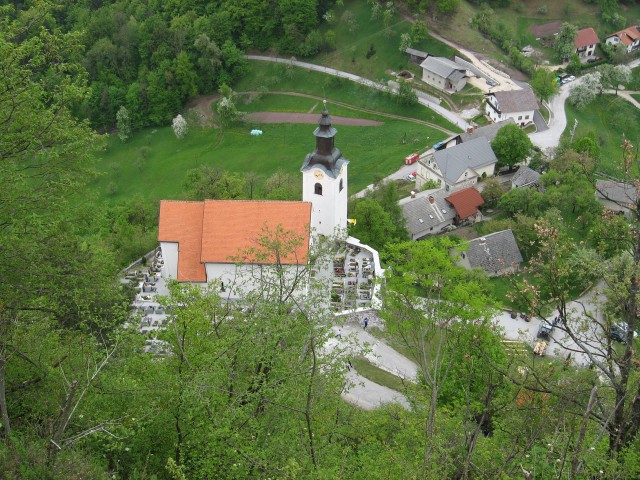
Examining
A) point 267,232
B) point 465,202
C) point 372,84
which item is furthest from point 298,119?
point 267,232

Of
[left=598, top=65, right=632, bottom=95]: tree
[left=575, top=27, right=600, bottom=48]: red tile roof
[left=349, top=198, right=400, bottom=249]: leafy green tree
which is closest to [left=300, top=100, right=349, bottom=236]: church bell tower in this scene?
[left=349, top=198, right=400, bottom=249]: leafy green tree

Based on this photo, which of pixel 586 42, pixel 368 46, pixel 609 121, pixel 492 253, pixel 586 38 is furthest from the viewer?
pixel 368 46

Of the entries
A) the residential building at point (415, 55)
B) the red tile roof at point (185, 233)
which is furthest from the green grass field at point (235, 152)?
the red tile roof at point (185, 233)

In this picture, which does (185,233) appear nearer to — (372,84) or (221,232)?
(221,232)

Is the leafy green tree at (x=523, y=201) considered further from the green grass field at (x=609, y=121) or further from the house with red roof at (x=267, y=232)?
the green grass field at (x=609, y=121)

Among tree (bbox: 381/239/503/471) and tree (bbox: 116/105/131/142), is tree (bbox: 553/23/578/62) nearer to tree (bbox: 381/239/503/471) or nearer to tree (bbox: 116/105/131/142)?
tree (bbox: 116/105/131/142)

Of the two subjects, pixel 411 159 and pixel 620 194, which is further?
pixel 411 159
